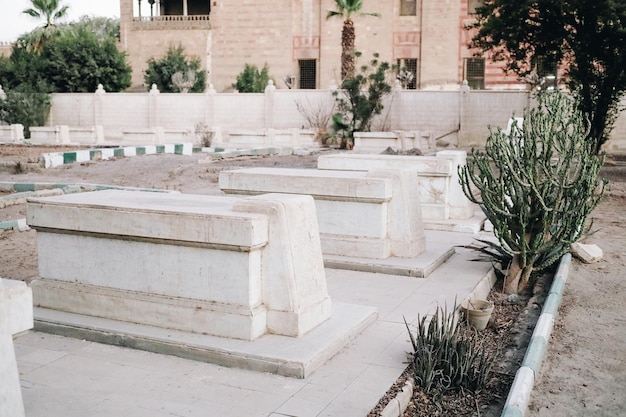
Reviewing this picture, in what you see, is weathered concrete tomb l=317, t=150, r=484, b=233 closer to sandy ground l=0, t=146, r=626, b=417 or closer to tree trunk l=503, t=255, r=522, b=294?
sandy ground l=0, t=146, r=626, b=417

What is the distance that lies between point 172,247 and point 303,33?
121 ft

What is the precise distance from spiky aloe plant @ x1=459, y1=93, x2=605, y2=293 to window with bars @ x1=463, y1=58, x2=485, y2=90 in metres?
32.6

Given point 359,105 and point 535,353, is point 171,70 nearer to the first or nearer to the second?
point 359,105

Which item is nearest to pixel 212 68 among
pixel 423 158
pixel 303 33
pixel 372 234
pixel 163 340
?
pixel 303 33

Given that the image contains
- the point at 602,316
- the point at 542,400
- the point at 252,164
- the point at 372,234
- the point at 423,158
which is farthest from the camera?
the point at 252,164

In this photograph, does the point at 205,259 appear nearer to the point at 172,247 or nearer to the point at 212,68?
the point at 172,247

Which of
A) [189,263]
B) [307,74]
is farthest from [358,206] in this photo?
[307,74]

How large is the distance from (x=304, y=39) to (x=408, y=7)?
6.16 meters

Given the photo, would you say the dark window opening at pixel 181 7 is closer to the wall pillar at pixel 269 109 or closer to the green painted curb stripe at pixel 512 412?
the wall pillar at pixel 269 109

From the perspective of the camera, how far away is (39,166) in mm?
18125

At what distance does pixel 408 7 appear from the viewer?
39.3 metres

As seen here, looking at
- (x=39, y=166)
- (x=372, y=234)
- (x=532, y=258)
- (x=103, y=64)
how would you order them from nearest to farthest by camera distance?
(x=532, y=258) < (x=372, y=234) < (x=39, y=166) < (x=103, y=64)

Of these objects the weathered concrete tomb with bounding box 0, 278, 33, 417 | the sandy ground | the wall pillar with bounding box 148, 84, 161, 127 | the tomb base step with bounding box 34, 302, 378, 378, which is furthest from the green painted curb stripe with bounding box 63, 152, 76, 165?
the weathered concrete tomb with bounding box 0, 278, 33, 417

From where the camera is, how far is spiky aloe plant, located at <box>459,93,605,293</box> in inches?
268
